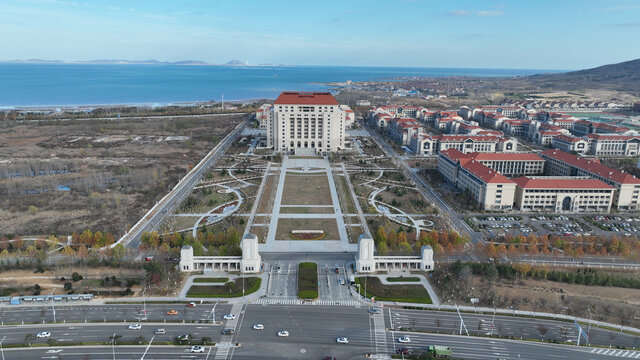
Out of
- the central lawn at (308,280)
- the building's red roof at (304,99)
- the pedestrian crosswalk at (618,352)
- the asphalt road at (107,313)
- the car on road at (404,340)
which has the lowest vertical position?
the asphalt road at (107,313)

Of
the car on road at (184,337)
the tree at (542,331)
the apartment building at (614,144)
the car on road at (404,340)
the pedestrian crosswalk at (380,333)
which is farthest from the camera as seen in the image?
the apartment building at (614,144)

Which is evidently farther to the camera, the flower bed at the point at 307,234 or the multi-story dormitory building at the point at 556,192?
the multi-story dormitory building at the point at 556,192

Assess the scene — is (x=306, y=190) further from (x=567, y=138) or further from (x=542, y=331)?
(x=567, y=138)

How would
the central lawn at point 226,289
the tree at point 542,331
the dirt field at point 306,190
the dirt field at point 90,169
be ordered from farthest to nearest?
1. the dirt field at point 306,190
2. the dirt field at point 90,169
3. the central lawn at point 226,289
4. the tree at point 542,331

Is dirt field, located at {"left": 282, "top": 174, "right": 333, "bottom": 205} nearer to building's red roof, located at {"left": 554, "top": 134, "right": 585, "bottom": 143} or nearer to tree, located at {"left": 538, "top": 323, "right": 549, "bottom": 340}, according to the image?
tree, located at {"left": 538, "top": 323, "right": 549, "bottom": 340}

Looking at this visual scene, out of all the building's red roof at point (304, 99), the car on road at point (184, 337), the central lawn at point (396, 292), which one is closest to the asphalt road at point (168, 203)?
the car on road at point (184, 337)

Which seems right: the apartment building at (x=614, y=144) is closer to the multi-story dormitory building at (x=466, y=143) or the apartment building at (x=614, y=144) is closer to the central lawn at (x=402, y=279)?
the multi-story dormitory building at (x=466, y=143)

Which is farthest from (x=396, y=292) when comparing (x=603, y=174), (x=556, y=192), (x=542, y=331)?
(x=603, y=174)
